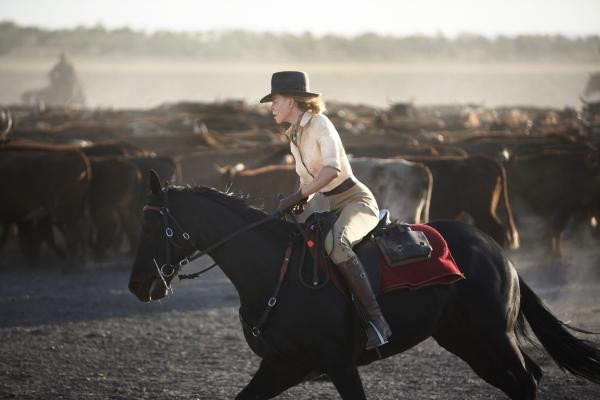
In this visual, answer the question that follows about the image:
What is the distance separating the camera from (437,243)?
5770mm

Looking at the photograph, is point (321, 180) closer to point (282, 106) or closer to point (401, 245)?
point (282, 106)

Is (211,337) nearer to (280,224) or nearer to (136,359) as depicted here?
(136,359)

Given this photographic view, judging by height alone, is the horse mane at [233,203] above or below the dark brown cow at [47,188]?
above

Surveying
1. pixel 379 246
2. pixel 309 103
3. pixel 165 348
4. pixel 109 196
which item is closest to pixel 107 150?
pixel 109 196

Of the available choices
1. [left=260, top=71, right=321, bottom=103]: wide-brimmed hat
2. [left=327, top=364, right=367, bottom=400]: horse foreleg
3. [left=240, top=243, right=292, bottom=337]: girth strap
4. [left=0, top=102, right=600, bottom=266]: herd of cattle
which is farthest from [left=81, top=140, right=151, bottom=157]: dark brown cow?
[left=327, top=364, right=367, bottom=400]: horse foreleg

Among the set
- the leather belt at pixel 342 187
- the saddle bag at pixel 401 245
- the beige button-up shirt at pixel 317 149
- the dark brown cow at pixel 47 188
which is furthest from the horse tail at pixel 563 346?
A: the dark brown cow at pixel 47 188

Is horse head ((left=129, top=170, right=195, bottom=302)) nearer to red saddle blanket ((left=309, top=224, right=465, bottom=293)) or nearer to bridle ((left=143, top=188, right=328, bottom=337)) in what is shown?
bridle ((left=143, top=188, right=328, bottom=337))

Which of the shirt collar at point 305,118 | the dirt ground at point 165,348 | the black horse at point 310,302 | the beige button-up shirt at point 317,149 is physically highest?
the shirt collar at point 305,118

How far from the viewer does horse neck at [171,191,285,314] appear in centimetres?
544

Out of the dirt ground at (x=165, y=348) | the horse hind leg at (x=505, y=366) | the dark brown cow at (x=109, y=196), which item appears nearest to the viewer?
the horse hind leg at (x=505, y=366)

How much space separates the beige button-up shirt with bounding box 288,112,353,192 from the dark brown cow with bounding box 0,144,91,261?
9.41 m

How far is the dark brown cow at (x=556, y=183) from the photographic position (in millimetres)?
16688

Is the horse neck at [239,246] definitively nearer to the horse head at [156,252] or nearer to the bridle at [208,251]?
the bridle at [208,251]

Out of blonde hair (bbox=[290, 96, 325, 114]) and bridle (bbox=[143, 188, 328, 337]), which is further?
blonde hair (bbox=[290, 96, 325, 114])
